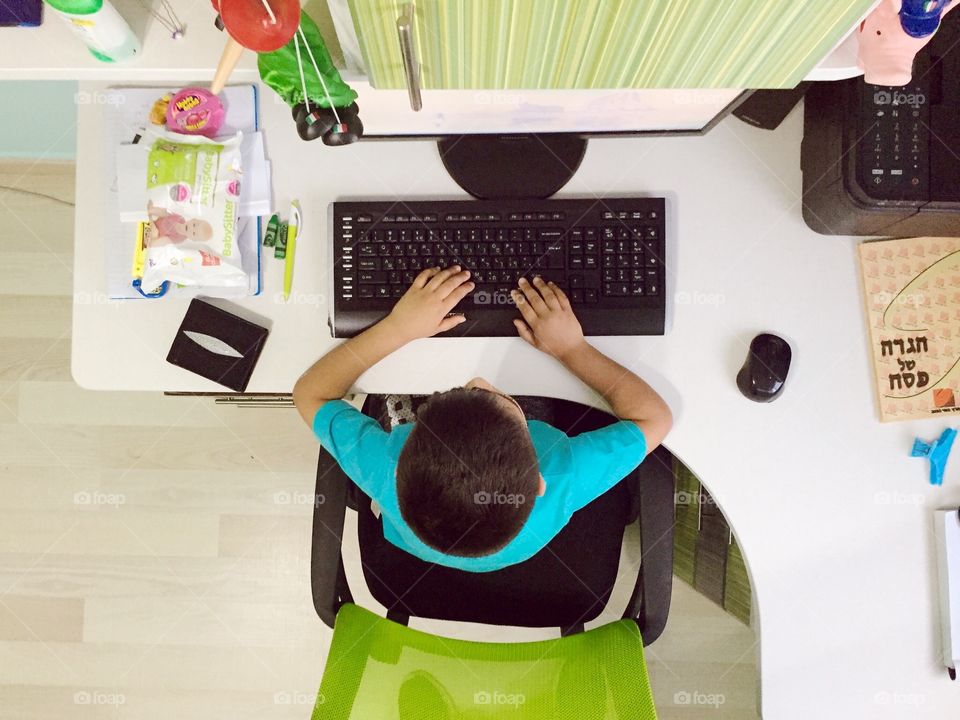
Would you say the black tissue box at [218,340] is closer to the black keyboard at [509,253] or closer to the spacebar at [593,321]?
the black keyboard at [509,253]

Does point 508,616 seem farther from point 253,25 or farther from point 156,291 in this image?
point 253,25

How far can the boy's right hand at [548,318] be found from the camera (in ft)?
3.43

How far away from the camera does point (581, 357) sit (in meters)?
1.06

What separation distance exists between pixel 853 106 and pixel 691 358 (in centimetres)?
41

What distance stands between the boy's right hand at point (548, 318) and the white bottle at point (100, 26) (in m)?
0.61

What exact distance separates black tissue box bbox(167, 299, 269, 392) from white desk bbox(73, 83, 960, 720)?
0.09ft

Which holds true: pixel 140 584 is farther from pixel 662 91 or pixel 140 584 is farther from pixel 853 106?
pixel 853 106

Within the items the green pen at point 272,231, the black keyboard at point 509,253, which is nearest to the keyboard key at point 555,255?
the black keyboard at point 509,253

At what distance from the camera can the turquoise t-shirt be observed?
1.05 m

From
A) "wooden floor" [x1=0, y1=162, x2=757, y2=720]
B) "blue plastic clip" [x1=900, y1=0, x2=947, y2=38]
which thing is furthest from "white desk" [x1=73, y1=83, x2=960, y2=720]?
"wooden floor" [x1=0, y1=162, x2=757, y2=720]

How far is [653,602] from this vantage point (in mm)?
1083

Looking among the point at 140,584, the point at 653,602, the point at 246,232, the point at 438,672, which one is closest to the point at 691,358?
the point at 653,602

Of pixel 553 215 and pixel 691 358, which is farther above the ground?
pixel 553 215

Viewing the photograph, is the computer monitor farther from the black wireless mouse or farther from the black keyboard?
the black wireless mouse
